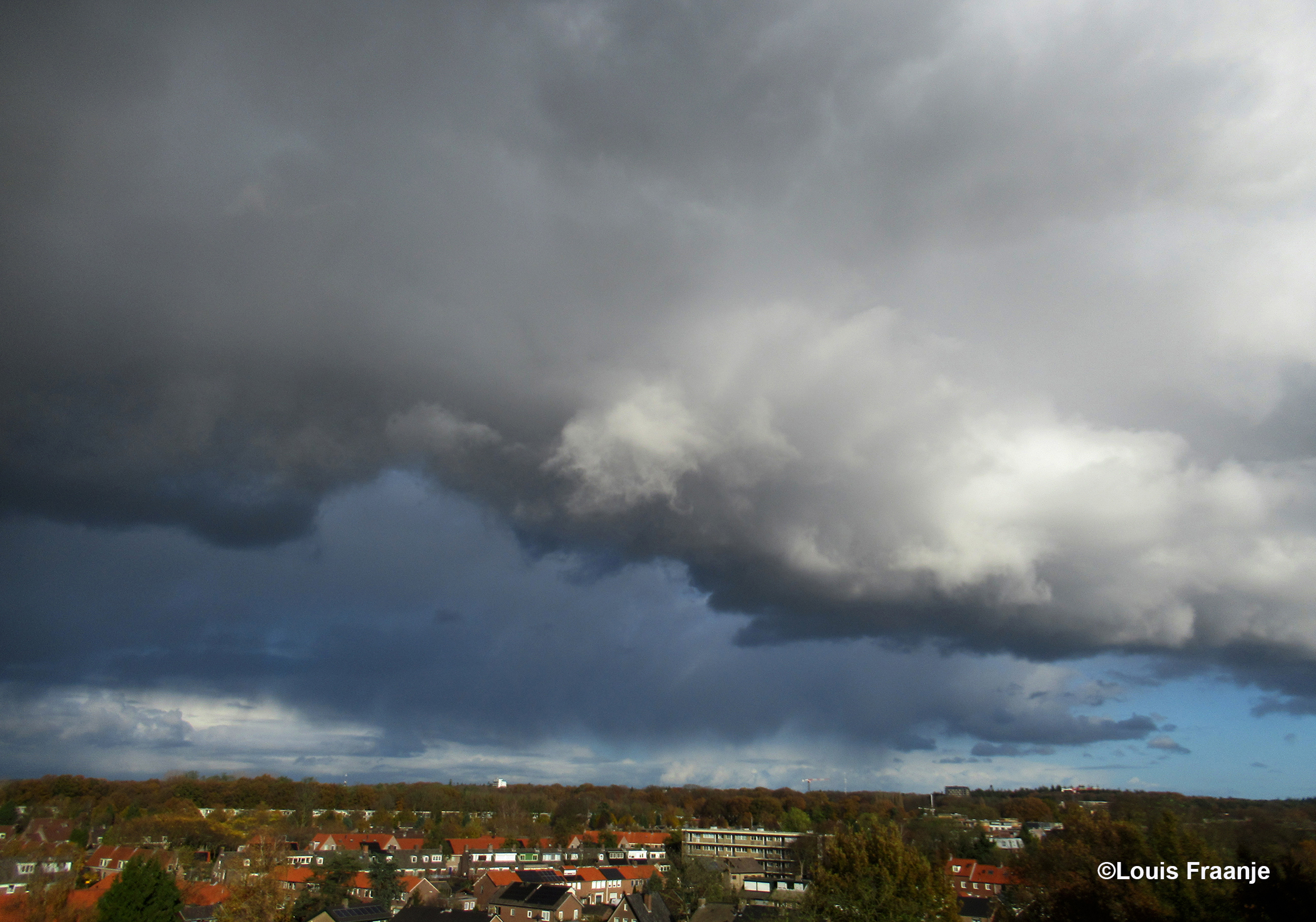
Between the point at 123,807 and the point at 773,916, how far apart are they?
169165 millimetres

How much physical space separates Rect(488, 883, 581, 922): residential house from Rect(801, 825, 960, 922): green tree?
5053 cm

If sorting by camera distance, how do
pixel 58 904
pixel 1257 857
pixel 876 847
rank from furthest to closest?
pixel 58 904, pixel 876 847, pixel 1257 857

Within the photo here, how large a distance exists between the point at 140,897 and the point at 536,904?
4776 cm

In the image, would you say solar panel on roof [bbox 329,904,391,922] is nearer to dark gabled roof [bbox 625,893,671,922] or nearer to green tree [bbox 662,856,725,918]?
dark gabled roof [bbox 625,893,671,922]

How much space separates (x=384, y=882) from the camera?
8388 centimetres

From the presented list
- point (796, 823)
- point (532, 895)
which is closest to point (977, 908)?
point (532, 895)

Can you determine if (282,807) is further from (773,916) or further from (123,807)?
(773,916)

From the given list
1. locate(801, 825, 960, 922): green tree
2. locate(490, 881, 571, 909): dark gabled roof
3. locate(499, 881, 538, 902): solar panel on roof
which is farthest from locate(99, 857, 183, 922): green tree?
locate(801, 825, 960, 922): green tree

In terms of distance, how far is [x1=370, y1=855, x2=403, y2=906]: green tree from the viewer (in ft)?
273

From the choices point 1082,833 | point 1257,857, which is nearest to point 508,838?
point 1082,833

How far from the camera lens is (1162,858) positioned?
54250 millimetres

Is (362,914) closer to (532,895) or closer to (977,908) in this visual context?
(532,895)

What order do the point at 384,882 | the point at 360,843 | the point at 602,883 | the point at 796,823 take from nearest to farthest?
the point at 384,882
the point at 602,883
the point at 360,843
the point at 796,823

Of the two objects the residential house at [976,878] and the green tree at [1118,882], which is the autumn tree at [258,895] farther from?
the residential house at [976,878]
